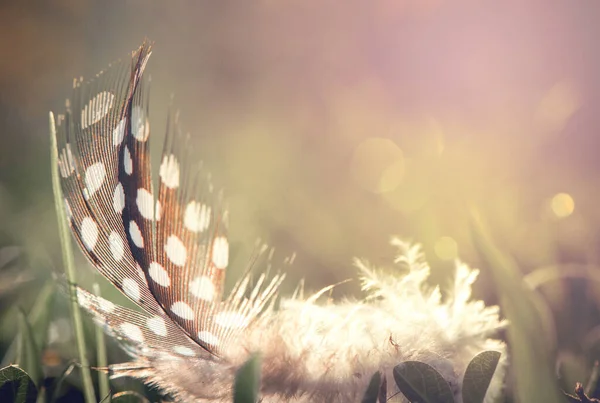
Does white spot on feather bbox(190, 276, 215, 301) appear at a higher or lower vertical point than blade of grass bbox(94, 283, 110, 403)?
higher

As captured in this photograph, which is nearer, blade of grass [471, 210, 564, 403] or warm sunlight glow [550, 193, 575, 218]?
blade of grass [471, 210, 564, 403]

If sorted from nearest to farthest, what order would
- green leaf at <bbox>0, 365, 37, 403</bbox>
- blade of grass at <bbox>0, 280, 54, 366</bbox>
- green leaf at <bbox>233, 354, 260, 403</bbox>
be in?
green leaf at <bbox>233, 354, 260, 403</bbox>, green leaf at <bbox>0, 365, 37, 403</bbox>, blade of grass at <bbox>0, 280, 54, 366</bbox>

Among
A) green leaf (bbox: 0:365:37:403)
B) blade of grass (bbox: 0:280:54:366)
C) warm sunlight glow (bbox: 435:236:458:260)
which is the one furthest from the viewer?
warm sunlight glow (bbox: 435:236:458:260)

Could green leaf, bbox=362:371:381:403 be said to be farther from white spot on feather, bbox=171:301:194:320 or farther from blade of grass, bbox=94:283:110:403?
blade of grass, bbox=94:283:110:403

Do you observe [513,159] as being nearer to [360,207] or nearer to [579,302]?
[360,207]

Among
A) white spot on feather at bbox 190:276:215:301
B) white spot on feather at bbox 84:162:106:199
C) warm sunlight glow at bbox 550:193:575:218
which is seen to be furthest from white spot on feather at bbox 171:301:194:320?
warm sunlight glow at bbox 550:193:575:218

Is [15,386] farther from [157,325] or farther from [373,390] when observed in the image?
[373,390]
